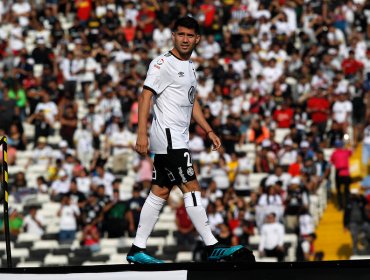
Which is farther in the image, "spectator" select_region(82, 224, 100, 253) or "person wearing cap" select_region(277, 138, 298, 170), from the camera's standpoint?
"person wearing cap" select_region(277, 138, 298, 170)

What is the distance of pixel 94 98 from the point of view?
26.7 metres

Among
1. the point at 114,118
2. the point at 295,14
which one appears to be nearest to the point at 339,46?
the point at 295,14

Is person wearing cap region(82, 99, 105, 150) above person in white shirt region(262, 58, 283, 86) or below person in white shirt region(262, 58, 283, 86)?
below

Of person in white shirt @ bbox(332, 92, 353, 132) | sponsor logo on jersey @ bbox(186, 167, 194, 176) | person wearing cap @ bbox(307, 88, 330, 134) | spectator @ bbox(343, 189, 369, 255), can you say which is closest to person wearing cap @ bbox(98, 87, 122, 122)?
person wearing cap @ bbox(307, 88, 330, 134)

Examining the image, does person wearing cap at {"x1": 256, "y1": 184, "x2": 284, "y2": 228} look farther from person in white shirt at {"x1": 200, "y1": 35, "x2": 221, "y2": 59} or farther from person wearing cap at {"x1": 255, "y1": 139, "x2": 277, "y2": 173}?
person in white shirt at {"x1": 200, "y1": 35, "x2": 221, "y2": 59}

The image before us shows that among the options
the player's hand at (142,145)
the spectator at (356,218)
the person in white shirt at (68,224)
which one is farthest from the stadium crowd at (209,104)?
the player's hand at (142,145)

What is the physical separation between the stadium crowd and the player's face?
1047cm

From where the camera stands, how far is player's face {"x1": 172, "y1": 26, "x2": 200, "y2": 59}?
1045 cm

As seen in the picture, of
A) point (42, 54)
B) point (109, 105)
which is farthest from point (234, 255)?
point (42, 54)

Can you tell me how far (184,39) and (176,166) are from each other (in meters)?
A: 1.14

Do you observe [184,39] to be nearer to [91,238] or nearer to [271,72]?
[91,238]

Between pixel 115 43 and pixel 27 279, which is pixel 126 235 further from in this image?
pixel 27 279

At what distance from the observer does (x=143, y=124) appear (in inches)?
405

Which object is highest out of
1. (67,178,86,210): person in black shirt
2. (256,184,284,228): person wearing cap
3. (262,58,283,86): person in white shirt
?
(262,58,283,86): person in white shirt
